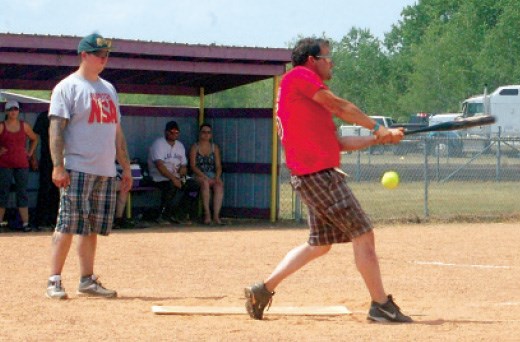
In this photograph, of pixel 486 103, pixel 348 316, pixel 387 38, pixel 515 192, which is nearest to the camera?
pixel 348 316

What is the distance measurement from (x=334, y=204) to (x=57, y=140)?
95.2 inches

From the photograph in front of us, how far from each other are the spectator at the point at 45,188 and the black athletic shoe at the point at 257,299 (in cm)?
896

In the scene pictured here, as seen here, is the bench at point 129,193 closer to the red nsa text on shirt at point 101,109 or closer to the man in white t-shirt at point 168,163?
the man in white t-shirt at point 168,163

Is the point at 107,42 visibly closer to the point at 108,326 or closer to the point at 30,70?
the point at 108,326

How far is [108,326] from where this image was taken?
26.0ft

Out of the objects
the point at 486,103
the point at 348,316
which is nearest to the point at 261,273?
the point at 348,316

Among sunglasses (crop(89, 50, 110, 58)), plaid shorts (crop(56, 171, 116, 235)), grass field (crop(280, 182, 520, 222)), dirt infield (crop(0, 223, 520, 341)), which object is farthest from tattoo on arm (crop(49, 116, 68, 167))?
grass field (crop(280, 182, 520, 222))

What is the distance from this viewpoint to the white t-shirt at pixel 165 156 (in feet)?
59.0

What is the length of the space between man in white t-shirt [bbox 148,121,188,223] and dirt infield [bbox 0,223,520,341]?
1.06 m

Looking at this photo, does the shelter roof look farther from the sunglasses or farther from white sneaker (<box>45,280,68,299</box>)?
white sneaker (<box>45,280,68,299</box>)

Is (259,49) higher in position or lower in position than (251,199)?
higher

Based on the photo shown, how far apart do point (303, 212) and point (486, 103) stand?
1061 inches

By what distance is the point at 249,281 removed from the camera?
11016 mm

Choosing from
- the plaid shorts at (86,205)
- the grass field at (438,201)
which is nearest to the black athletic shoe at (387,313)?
the plaid shorts at (86,205)
